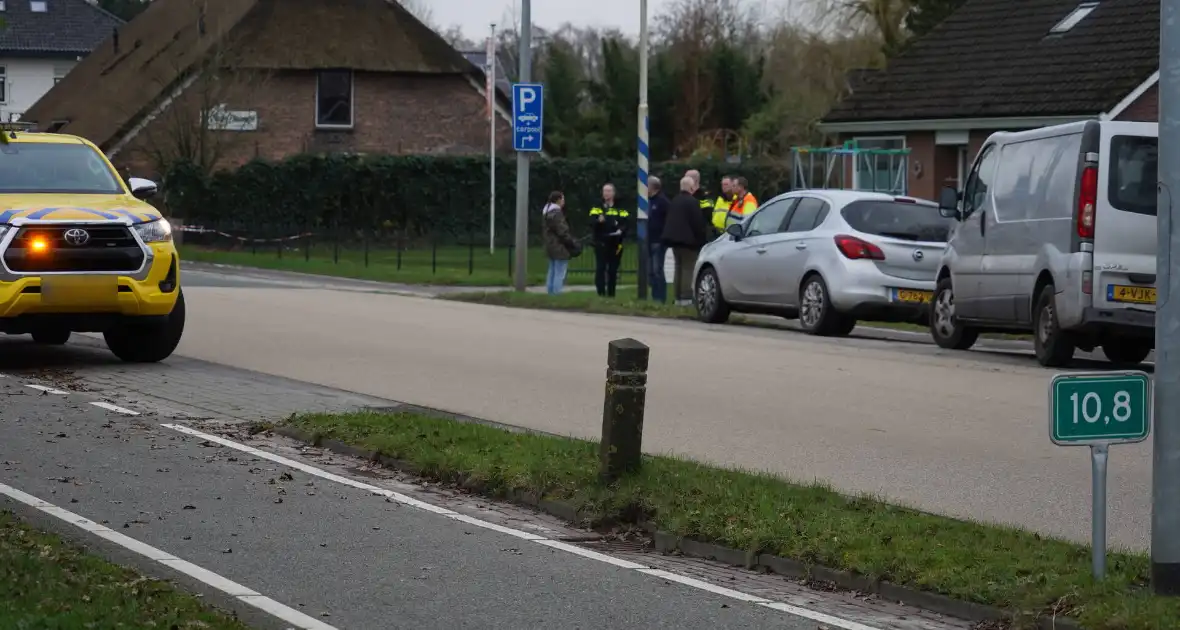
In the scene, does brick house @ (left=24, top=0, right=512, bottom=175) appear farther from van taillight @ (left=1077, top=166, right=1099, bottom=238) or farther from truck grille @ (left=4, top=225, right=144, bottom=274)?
van taillight @ (left=1077, top=166, right=1099, bottom=238)

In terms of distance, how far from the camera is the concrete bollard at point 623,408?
952 centimetres

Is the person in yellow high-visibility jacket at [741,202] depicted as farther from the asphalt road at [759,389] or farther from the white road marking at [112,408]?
the white road marking at [112,408]

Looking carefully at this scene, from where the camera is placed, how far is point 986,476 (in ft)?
34.8

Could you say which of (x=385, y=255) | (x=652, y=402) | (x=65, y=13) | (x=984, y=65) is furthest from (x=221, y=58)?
(x=65, y=13)

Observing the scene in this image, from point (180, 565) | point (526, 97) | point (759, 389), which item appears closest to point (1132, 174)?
point (759, 389)

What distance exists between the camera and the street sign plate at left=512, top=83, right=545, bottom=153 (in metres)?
27.6

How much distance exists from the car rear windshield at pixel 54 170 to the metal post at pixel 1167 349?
10860 mm

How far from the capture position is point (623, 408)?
376 inches

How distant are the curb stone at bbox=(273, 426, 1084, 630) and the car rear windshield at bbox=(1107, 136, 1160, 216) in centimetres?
797

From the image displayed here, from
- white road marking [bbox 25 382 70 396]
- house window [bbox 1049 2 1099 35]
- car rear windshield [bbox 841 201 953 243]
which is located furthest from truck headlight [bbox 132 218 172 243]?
house window [bbox 1049 2 1099 35]

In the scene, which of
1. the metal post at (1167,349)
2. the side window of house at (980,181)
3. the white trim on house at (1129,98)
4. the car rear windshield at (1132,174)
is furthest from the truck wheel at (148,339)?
the white trim on house at (1129,98)

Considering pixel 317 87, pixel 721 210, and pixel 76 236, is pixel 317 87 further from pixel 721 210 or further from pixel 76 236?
pixel 76 236

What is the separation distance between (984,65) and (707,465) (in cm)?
3073

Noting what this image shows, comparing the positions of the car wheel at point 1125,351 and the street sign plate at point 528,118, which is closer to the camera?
the car wheel at point 1125,351
